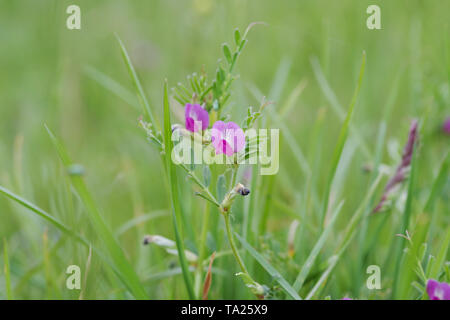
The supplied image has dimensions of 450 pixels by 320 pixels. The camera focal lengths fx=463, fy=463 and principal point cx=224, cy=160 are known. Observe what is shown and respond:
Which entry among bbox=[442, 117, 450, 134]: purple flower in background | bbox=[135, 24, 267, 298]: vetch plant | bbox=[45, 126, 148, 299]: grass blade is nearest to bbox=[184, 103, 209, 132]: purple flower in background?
bbox=[135, 24, 267, 298]: vetch plant

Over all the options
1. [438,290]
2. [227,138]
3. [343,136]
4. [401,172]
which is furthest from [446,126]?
[227,138]

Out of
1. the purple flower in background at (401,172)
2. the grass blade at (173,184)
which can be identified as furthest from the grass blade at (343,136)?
the grass blade at (173,184)

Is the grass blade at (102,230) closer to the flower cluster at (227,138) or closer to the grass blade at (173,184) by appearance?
the grass blade at (173,184)

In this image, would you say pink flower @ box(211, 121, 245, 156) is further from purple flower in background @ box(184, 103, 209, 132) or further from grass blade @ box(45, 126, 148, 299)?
grass blade @ box(45, 126, 148, 299)

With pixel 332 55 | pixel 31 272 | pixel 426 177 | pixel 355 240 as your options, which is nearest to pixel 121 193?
pixel 31 272

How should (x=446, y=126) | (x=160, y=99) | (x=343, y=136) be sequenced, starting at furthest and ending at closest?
(x=160, y=99)
(x=446, y=126)
(x=343, y=136)

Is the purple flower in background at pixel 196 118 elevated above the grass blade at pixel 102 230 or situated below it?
above

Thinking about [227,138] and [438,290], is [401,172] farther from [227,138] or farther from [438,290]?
[227,138]
